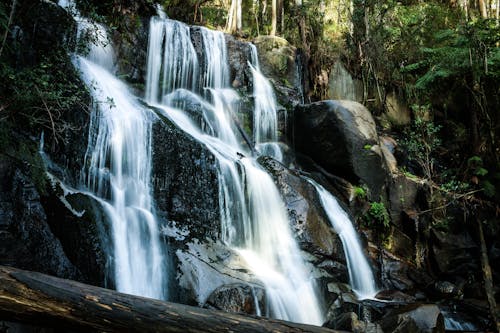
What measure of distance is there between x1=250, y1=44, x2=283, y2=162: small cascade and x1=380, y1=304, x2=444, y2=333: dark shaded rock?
6815 millimetres

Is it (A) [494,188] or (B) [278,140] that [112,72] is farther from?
(A) [494,188]

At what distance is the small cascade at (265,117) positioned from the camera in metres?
12.1

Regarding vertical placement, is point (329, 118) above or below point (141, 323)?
A: above

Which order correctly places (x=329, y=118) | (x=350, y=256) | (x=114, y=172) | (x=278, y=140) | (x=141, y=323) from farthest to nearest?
(x=278, y=140) → (x=329, y=118) → (x=350, y=256) → (x=114, y=172) → (x=141, y=323)

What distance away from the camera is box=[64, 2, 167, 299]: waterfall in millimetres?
5659

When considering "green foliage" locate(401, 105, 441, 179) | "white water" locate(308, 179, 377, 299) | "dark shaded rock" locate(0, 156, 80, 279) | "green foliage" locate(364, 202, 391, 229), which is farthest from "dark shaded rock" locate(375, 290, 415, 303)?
"dark shaded rock" locate(0, 156, 80, 279)

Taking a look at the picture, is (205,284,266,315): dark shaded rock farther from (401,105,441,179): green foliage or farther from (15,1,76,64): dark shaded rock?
(401,105,441,179): green foliage

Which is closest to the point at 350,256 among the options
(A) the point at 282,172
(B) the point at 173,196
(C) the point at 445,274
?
(A) the point at 282,172

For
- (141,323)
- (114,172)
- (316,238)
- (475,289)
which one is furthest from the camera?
(475,289)

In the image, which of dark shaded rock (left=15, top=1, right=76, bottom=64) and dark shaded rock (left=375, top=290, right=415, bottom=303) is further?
dark shaded rock (left=375, top=290, right=415, bottom=303)

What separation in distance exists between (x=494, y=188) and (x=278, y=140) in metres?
6.57

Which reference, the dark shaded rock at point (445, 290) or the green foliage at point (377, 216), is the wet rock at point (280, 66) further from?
the dark shaded rock at point (445, 290)

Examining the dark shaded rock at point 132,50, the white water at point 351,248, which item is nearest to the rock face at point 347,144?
the white water at point 351,248

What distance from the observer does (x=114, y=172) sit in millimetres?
7012
